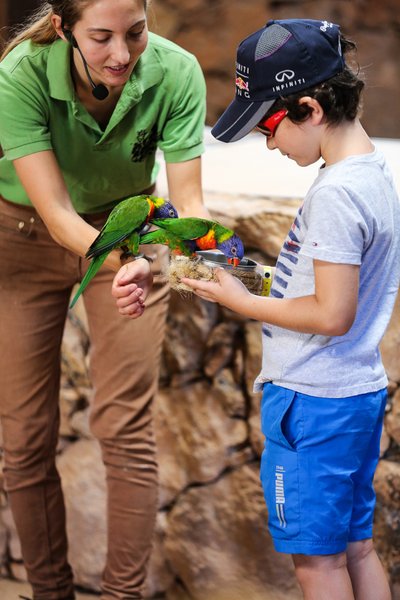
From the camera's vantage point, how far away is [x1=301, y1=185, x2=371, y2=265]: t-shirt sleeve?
1296mm

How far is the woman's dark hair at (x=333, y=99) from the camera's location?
Result: 4.41ft

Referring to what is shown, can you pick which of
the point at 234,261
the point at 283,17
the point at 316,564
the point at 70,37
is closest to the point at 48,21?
the point at 70,37

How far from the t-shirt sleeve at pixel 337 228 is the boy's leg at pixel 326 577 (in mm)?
501

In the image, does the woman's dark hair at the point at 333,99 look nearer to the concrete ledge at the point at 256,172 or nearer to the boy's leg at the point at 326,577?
the boy's leg at the point at 326,577

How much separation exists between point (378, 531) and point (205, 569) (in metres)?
0.49

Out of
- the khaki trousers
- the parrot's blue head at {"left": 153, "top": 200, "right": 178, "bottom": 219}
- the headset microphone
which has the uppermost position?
the headset microphone

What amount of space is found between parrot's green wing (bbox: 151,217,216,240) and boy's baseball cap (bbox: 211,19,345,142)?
18cm

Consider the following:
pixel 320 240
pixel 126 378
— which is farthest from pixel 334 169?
pixel 126 378

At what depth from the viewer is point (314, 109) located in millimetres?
1348

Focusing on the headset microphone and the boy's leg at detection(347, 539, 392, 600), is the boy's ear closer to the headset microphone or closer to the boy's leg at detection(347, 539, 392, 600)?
the headset microphone

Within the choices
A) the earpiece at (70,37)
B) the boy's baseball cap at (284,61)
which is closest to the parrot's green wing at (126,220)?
the boy's baseball cap at (284,61)

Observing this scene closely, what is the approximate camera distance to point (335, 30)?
1.38 metres

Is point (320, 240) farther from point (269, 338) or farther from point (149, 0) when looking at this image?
point (149, 0)

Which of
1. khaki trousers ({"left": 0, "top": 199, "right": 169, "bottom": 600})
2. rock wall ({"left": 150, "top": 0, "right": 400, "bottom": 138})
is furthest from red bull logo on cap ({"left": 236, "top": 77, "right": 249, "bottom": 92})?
rock wall ({"left": 150, "top": 0, "right": 400, "bottom": 138})
